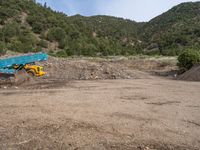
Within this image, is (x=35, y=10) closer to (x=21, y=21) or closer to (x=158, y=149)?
(x=21, y=21)

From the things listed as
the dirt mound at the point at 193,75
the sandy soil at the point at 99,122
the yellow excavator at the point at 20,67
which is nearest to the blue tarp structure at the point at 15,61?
the yellow excavator at the point at 20,67

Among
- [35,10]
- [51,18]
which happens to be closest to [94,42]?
[51,18]

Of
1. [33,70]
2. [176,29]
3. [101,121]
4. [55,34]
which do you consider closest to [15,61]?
[33,70]

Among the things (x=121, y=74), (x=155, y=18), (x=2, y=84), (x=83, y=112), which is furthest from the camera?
(x=155, y=18)

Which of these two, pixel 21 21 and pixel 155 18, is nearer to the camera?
pixel 21 21

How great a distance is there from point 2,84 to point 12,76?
56cm

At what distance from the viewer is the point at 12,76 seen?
14.3m

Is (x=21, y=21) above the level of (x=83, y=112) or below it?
above

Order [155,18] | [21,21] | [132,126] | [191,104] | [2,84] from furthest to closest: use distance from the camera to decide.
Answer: [155,18], [21,21], [2,84], [191,104], [132,126]

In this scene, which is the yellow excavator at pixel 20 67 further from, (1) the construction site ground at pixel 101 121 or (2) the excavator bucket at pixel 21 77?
(1) the construction site ground at pixel 101 121

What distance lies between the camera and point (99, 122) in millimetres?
7098

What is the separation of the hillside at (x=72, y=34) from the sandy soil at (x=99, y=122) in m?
20.4

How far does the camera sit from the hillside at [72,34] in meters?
40.2

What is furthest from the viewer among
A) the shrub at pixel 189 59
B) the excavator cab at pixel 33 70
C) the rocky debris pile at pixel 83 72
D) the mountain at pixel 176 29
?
the mountain at pixel 176 29
